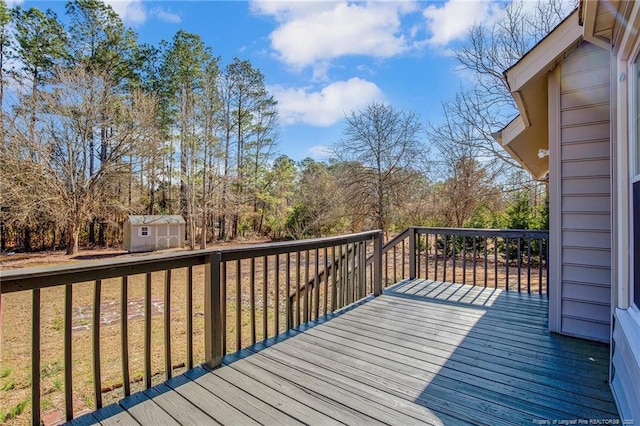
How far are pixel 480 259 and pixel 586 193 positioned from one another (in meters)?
7.63

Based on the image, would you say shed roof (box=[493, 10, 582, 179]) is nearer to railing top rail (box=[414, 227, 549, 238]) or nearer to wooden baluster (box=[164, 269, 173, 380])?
railing top rail (box=[414, 227, 549, 238])

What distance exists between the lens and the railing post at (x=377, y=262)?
4162 millimetres

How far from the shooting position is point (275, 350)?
103 inches

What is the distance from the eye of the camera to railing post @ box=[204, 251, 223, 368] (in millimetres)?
2299

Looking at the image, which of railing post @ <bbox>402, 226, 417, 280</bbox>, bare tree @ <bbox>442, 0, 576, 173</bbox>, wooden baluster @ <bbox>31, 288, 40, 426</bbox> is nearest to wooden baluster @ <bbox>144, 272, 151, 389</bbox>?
wooden baluster @ <bbox>31, 288, 40, 426</bbox>

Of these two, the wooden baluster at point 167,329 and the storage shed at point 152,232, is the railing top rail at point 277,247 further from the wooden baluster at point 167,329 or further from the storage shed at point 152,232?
the storage shed at point 152,232

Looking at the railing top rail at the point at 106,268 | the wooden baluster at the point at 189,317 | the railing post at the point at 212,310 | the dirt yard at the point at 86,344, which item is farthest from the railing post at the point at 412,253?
the wooden baluster at the point at 189,317

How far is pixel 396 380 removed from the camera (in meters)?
2.15

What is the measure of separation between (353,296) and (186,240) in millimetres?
16039

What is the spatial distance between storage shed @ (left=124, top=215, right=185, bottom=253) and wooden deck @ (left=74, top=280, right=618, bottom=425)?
14517 millimetres

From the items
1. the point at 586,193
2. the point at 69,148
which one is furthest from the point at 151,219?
the point at 586,193

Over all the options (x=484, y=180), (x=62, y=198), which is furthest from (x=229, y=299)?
(x=62, y=198)

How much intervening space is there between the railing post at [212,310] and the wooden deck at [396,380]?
11 centimetres

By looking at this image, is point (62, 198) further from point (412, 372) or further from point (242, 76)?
point (412, 372)
